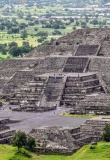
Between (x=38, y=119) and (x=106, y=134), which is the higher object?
(x=38, y=119)

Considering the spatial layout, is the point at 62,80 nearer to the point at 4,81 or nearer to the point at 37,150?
the point at 4,81

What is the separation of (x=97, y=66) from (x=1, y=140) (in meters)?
24.7

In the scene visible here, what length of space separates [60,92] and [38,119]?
8.50 m

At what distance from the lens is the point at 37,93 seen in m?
84.0

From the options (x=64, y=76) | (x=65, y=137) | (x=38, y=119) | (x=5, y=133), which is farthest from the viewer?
(x=64, y=76)

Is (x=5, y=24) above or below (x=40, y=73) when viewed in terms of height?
above

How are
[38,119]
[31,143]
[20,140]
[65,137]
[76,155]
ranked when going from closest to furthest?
[76,155] → [20,140] → [31,143] → [65,137] → [38,119]

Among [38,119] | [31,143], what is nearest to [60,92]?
[38,119]

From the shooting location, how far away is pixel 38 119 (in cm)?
7512

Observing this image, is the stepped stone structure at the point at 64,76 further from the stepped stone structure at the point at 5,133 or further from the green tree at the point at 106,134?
the green tree at the point at 106,134

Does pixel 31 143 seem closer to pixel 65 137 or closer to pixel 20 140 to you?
pixel 20 140

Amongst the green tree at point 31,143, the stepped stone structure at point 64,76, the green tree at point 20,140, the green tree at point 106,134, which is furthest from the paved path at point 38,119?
the green tree at point 106,134

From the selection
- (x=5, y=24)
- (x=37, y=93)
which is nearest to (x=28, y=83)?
(x=37, y=93)

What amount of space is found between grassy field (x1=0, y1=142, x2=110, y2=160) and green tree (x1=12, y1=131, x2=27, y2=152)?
16.2 inches
